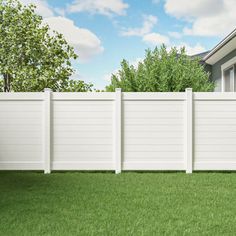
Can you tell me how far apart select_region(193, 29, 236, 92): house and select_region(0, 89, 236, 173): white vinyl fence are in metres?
3.48

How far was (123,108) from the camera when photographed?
8.42m

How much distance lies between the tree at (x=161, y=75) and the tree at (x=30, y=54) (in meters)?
4.05

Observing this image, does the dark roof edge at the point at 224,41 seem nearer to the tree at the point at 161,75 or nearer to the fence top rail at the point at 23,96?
the tree at the point at 161,75

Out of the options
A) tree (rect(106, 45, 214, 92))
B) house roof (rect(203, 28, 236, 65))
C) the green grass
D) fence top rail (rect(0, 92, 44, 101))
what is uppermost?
house roof (rect(203, 28, 236, 65))

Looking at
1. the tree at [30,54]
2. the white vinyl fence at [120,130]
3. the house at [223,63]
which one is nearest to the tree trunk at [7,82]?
the tree at [30,54]

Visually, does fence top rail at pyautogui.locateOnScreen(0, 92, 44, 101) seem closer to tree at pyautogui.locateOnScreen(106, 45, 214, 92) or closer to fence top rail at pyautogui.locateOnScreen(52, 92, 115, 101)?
fence top rail at pyautogui.locateOnScreen(52, 92, 115, 101)

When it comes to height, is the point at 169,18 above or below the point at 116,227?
above

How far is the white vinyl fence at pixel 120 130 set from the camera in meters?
8.41

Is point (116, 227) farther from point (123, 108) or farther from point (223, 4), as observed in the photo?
point (223, 4)

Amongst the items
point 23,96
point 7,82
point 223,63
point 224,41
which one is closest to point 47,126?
point 23,96

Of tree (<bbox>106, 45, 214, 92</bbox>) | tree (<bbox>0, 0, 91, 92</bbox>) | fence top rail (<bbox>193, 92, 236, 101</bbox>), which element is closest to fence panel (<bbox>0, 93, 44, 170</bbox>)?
fence top rail (<bbox>193, 92, 236, 101</bbox>)

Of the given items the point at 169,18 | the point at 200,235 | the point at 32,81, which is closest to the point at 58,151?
the point at 200,235

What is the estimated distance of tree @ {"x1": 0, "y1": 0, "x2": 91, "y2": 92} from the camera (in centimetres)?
1656

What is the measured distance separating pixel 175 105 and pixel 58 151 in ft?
8.05
